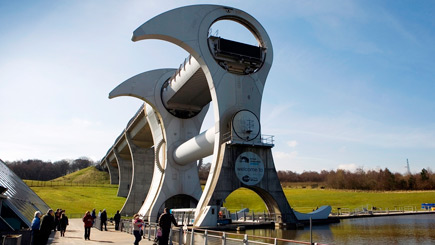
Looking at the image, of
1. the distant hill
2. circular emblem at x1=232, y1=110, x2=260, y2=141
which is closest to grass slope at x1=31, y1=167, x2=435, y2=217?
the distant hill

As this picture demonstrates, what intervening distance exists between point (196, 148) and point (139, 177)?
25.9m

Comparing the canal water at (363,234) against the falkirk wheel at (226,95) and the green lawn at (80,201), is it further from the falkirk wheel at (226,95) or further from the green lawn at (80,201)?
the green lawn at (80,201)

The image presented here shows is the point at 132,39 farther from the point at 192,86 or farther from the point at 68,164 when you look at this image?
the point at 68,164

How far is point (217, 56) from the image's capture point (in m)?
26.3

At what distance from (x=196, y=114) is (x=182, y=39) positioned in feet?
46.2

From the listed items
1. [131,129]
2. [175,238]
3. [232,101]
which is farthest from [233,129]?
[131,129]

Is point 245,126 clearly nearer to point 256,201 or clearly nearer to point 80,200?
point 256,201

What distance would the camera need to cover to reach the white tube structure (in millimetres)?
27727

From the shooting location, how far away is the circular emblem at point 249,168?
24.2 m

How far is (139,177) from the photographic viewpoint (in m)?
53.6

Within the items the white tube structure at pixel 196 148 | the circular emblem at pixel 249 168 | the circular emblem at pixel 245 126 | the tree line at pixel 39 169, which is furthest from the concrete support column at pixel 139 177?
the tree line at pixel 39 169

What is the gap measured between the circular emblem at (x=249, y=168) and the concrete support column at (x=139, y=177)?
30.3m

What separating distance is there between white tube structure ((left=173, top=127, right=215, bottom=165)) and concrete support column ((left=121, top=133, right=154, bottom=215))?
1790 cm

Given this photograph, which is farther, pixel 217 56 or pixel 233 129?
pixel 217 56
